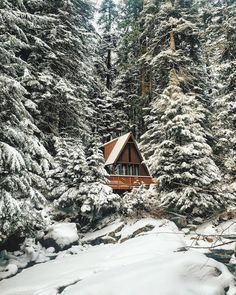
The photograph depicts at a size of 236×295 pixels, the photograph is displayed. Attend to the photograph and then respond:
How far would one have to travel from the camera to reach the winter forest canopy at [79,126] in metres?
11.7

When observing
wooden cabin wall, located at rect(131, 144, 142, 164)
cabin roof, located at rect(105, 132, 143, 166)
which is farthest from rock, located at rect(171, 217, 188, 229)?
wooden cabin wall, located at rect(131, 144, 142, 164)

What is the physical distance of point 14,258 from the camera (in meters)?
12.4

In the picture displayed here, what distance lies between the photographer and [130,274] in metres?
7.64

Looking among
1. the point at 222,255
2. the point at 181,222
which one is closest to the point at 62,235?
the point at 181,222

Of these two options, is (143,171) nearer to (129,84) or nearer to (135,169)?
(135,169)

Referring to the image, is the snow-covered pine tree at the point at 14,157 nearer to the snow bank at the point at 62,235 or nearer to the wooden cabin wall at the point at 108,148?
the snow bank at the point at 62,235

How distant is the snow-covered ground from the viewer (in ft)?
22.6

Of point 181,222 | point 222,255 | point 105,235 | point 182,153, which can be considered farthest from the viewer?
point 182,153

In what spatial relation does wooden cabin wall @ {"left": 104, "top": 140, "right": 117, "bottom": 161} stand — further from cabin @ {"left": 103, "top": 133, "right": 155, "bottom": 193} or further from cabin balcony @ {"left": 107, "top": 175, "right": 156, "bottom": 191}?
cabin balcony @ {"left": 107, "top": 175, "right": 156, "bottom": 191}

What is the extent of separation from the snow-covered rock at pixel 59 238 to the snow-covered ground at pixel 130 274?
948mm

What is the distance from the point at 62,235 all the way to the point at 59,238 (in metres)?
0.22

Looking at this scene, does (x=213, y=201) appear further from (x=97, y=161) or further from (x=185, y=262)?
(x=185, y=262)

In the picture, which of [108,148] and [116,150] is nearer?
[116,150]

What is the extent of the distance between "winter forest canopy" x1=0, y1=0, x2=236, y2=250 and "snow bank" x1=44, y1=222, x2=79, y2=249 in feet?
3.71
